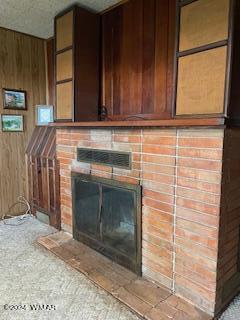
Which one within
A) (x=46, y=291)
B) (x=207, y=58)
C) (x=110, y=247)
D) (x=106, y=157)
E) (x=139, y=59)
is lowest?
(x=46, y=291)

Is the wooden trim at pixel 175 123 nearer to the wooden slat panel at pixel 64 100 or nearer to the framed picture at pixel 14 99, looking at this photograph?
the wooden slat panel at pixel 64 100

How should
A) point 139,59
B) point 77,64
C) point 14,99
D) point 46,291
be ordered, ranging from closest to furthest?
1. point 46,291
2. point 139,59
3. point 77,64
4. point 14,99

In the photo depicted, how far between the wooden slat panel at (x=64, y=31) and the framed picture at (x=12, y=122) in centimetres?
105

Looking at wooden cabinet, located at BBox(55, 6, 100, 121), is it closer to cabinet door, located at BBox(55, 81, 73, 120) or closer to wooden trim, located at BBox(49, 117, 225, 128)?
cabinet door, located at BBox(55, 81, 73, 120)

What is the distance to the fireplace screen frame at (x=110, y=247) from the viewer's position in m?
1.90

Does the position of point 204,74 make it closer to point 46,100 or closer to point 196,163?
point 196,163

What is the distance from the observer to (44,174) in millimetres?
2955

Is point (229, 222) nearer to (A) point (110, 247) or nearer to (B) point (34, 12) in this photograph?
(A) point (110, 247)

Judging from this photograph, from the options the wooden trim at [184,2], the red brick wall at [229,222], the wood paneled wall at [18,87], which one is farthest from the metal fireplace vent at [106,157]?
the wood paneled wall at [18,87]

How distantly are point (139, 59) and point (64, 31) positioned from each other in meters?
0.90

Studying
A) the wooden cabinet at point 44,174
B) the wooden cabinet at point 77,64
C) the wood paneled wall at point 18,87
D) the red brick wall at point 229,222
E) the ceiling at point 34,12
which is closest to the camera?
the red brick wall at point 229,222

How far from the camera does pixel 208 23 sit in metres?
1.51

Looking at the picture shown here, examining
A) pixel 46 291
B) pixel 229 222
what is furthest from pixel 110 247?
pixel 229 222

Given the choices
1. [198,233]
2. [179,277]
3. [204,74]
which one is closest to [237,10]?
[204,74]
